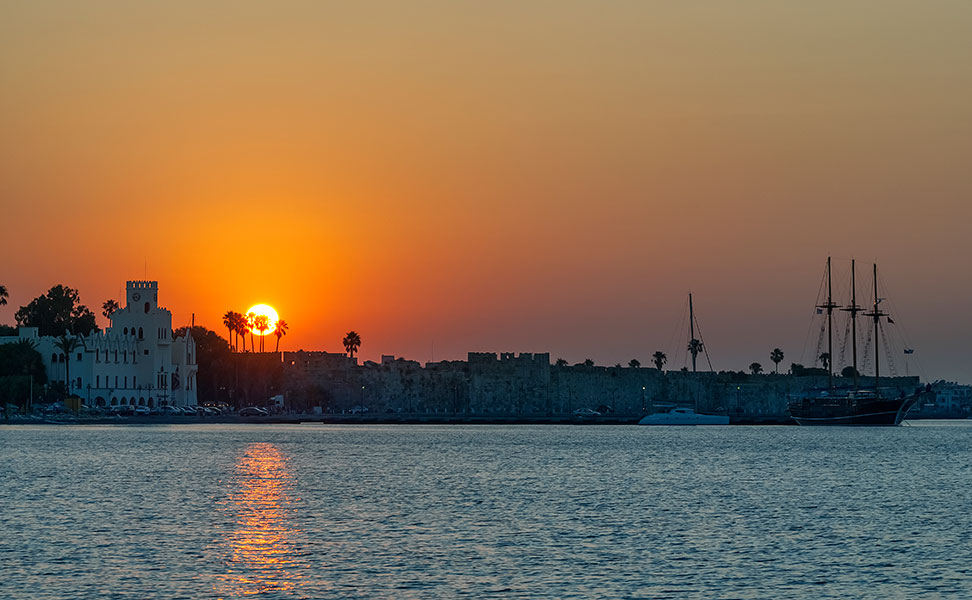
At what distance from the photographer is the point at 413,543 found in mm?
37219

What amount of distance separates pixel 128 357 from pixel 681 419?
6462cm

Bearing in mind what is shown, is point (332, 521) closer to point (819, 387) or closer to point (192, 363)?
point (192, 363)

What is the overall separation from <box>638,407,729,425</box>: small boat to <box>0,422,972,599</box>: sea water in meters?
75.4

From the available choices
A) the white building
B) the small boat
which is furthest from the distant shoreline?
the white building

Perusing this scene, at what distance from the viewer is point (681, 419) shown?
158m

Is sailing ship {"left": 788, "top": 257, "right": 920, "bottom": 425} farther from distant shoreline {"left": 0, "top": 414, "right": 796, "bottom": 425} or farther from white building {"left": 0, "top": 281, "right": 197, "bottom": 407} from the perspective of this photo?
white building {"left": 0, "top": 281, "right": 197, "bottom": 407}

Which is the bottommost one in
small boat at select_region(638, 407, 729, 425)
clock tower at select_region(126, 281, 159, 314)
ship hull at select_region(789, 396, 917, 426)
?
small boat at select_region(638, 407, 729, 425)

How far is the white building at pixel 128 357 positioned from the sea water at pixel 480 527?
72.0m

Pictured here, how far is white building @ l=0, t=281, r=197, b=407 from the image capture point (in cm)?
15175

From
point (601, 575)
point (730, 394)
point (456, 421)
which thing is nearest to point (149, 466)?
point (601, 575)

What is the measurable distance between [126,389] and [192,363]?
9.00m

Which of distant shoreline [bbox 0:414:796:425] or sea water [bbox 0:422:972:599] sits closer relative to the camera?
sea water [bbox 0:422:972:599]

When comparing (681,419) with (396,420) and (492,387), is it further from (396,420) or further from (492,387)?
(396,420)

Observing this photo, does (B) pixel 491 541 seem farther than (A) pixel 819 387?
No
